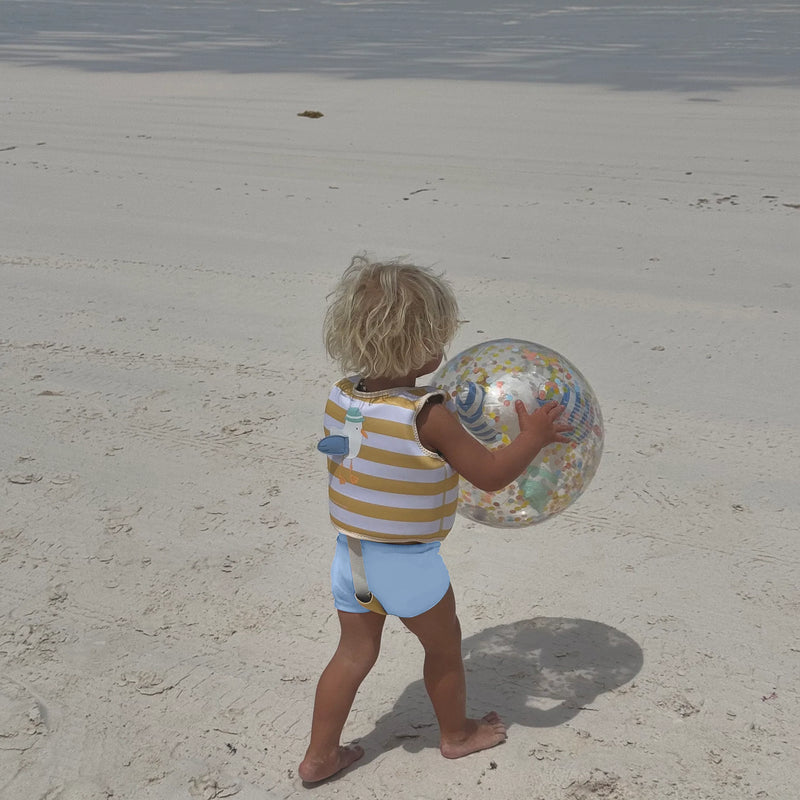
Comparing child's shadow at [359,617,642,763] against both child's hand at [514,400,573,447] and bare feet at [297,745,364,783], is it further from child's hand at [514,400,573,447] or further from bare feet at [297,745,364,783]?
child's hand at [514,400,573,447]

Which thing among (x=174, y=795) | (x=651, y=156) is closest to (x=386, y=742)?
(x=174, y=795)

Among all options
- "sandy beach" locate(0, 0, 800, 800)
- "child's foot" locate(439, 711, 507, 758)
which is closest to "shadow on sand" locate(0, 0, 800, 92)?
"sandy beach" locate(0, 0, 800, 800)

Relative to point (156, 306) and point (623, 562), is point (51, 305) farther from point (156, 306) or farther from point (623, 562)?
point (623, 562)

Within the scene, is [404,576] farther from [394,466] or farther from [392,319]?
[392,319]

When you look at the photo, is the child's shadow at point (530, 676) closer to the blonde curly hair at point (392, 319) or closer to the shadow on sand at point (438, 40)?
the blonde curly hair at point (392, 319)

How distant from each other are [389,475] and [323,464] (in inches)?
79.9

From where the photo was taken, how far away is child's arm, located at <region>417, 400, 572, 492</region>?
2521 mm

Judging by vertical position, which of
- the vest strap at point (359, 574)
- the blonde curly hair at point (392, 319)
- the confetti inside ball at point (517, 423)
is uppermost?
the blonde curly hair at point (392, 319)

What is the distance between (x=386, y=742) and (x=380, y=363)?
1.16 m

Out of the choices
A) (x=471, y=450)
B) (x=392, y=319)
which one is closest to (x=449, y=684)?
(x=471, y=450)

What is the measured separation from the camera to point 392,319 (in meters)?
2.47

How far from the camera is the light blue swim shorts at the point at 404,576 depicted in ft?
8.68

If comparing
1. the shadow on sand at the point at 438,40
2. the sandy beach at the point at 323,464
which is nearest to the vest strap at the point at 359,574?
the sandy beach at the point at 323,464

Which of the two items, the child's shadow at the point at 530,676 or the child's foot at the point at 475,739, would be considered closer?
the child's foot at the point at 475,739
